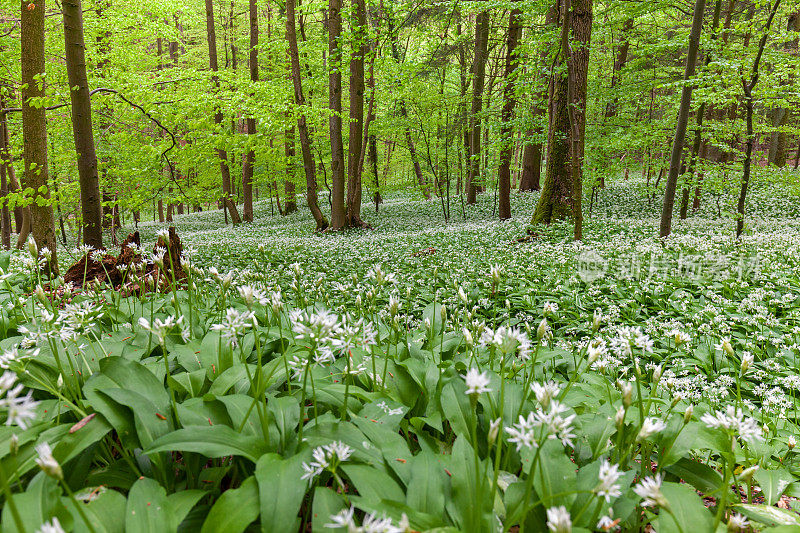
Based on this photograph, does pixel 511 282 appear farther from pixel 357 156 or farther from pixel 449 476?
pixel 357 156

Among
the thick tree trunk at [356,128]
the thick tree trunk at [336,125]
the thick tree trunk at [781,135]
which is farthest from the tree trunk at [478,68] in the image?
the thick tree trunk at [781,135]

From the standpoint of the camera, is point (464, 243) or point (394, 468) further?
point (464, 243)

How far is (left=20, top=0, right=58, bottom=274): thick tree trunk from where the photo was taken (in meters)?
5.73

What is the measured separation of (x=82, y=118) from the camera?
18.1 feet

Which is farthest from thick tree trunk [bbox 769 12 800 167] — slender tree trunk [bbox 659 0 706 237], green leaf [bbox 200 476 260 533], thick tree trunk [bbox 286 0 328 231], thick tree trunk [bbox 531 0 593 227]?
green leaf [bbox 200 476 260 533]

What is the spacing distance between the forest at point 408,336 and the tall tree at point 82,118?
3cm

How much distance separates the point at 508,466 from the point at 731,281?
529 cm

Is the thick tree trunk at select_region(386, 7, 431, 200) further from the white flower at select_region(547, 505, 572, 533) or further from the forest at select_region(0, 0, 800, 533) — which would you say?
the white flower at select_region(547, 505, 572, 533)

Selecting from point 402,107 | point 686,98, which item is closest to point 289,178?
point 402,107

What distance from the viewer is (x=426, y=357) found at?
267cm

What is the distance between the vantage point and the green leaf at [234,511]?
115 cm

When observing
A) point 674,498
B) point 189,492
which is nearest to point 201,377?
point 189,492

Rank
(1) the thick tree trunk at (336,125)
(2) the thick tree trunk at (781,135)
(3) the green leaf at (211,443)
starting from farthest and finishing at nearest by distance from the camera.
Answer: (2) the thick tree trunk at (781,135), (1) the thick tree trunk at (336,125), (3) the green leaf at (211,443)

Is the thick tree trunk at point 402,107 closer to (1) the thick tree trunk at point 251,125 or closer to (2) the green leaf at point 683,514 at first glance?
(1) the thick tree trunk at point 251,125
